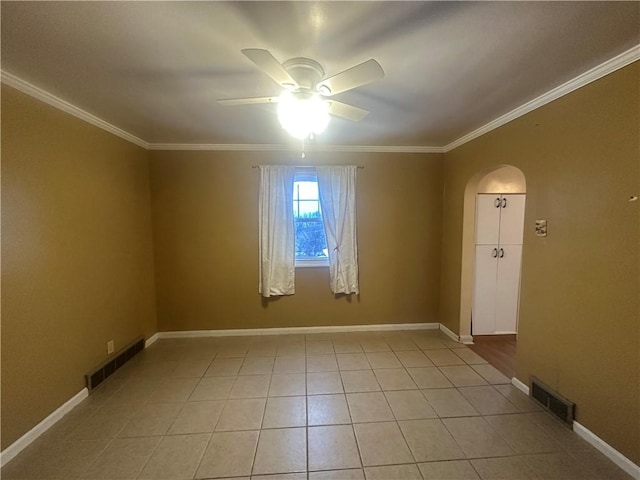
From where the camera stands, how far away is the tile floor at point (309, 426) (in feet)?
5.63

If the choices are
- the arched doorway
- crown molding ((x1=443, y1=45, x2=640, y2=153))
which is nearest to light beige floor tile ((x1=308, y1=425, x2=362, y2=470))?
the arched doorway

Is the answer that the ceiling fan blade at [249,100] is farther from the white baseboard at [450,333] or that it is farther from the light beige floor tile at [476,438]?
the white baseboard at [450,333]

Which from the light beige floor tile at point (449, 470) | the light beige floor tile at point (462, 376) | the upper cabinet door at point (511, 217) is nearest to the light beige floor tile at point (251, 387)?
the light beige floor tile at point (449, 470)

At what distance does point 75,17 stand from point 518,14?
6.46ft

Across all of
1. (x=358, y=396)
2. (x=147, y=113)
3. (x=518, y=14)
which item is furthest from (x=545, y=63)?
(x=147, y=113)

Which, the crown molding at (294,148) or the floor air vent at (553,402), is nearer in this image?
the floor air vent at (553,402)

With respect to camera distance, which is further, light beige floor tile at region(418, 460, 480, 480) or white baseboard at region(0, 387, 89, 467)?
white baseboard at region(0, 387, 89, 467)

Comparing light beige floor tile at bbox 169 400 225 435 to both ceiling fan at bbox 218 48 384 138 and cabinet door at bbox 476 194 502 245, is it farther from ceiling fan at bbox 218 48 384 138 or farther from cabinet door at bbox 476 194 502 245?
cabinet door at bbox 476 194 502 245

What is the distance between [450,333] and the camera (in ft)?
11.9

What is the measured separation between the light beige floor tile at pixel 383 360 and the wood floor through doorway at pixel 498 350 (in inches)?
38.0

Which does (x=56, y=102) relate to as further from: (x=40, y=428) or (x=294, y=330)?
(x=294, y=330)

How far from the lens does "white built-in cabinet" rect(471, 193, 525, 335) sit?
349 centimetres

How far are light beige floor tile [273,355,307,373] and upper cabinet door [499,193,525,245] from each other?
2.73 metres

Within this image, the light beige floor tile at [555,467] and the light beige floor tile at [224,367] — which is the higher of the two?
the light beige floor tile at [555,467]
